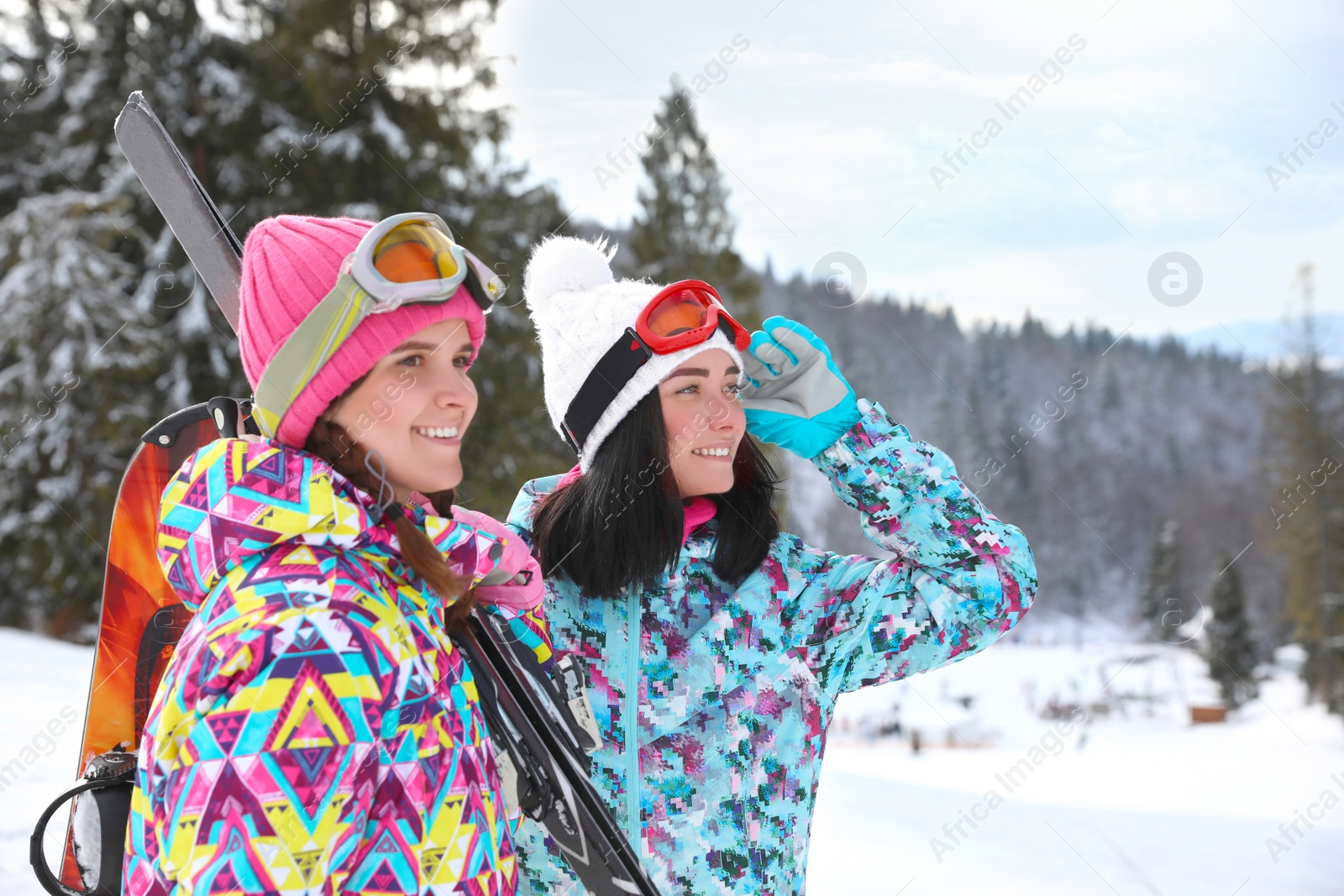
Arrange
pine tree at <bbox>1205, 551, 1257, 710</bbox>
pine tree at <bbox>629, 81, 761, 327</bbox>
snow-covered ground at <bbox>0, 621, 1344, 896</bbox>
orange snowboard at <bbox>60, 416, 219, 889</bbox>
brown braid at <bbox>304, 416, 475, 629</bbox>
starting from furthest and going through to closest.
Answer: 1. pine tree at <bbox>1205, 551, 1257, 710</bbox>
2. pine tree at <bbox>629, 81, 761, 327</bbox>
3. snow-covered ground at <bbox>0, 621, 1344, 896</bbox>
4. orange snowboard at <bbox>60, 416, 219, 889</bbox>
5. brown braid at <bbox>304, 416, 475, 629</bbox>

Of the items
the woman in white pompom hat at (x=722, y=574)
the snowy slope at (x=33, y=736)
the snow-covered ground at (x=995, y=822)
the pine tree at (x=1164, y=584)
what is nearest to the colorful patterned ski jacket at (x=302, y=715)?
the woman in white pompom hat at (x=722, y=574)

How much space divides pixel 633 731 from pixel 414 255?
96 cm

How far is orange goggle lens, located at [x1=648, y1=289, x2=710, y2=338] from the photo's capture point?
2074 millimetres

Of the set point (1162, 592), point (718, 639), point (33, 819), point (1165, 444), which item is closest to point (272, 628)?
point (718, 639)

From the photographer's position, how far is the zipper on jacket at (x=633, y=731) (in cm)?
182

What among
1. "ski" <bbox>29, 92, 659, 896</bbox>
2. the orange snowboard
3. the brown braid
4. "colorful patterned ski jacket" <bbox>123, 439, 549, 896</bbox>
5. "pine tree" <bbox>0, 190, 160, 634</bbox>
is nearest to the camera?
"colorful patterned ski jacket" <bbox>123, 439, 549, 896</bbox>

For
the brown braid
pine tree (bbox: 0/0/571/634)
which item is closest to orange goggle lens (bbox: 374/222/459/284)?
the brown braid

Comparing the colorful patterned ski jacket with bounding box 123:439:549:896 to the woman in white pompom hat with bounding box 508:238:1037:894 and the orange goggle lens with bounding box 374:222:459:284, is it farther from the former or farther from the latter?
the woman in white pompom hat with bounding box 508:238:1037:894

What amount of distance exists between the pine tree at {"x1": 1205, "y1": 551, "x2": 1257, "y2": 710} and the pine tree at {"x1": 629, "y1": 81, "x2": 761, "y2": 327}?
25.5 m

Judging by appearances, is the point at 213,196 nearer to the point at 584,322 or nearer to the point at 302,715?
the point at 584,322

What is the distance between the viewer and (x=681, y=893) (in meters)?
1.81

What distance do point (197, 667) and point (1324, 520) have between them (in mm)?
34897

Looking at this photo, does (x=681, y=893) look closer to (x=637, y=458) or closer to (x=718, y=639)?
Answer: (x=718, y=639)

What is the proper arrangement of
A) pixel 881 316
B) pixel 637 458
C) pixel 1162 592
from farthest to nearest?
1. pixel 881 316
2. pixel 1162 592
3. pixel 637 458
